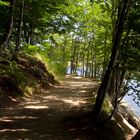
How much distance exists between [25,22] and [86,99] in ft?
26.8

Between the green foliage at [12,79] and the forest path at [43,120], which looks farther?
the green foliage at [12,79]

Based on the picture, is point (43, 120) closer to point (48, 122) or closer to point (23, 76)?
point (48, 122)

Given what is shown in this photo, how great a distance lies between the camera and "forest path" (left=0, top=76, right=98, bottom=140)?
9.79 meters

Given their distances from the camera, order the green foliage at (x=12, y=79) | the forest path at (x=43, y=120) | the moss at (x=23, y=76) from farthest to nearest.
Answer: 1. the moss at (x=23, y=76)
2. the green foliage at (x=12, y=79)
3. the forest path at (x=43, y=120)

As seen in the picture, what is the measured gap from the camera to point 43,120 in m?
11.5

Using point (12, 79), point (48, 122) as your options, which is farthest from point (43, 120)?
point (12, 79)

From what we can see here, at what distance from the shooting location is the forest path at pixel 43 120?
9.79 meters

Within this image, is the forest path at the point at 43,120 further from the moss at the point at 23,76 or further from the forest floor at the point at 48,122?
the moss at the point at 23,76

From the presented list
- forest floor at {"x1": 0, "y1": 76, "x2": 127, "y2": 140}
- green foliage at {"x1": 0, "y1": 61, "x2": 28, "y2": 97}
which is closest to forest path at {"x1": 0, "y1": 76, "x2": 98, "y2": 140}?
forest floor at {"x1": 0, "y1": 76, "x2": 127, "y2": 140}

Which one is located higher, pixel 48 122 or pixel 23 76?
pixel 23 76

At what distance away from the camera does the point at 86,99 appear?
654 inches

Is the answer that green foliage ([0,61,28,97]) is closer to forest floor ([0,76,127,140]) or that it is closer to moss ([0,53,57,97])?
moss ([0,53,57,97])

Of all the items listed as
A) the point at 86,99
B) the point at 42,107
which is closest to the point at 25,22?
the point at 86,99

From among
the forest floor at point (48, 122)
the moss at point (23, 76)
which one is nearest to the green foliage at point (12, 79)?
the moss at point (23, 76)
